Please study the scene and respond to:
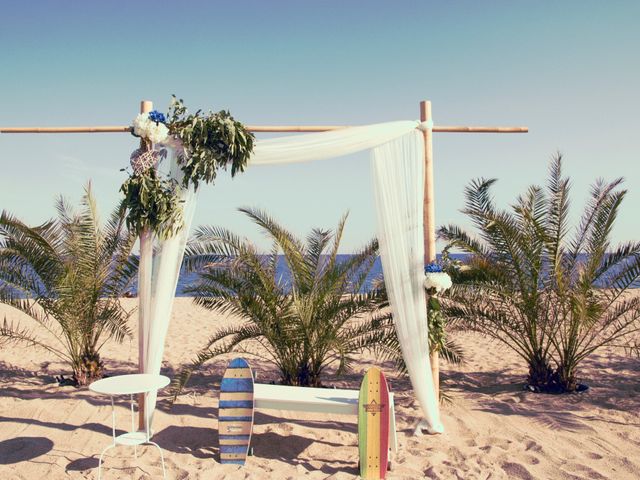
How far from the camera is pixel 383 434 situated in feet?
14.0

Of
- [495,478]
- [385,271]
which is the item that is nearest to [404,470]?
[495,478]

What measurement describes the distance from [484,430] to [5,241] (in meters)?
5.95

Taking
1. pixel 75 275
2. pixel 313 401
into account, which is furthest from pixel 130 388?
pixel 75 275

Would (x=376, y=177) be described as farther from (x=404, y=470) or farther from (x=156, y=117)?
(x=404, y=470)

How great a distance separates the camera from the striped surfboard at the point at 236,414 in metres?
4.51

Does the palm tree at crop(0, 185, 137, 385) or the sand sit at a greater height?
the palm tree at crop(0, 185, 137, 385)

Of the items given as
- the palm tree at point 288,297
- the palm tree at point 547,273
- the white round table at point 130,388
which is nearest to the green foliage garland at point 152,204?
the palm tree at point 288,297

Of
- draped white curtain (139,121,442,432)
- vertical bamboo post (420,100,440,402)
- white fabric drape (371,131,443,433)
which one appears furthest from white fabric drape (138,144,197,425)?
vertical bamboo post (420,100,440,402)

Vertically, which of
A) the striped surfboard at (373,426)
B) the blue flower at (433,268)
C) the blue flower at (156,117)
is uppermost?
the blue flower at (156,117)

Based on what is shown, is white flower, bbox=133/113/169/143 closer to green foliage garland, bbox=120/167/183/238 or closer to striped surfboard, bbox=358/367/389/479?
green foliage garland, bbox=120/167/183/238

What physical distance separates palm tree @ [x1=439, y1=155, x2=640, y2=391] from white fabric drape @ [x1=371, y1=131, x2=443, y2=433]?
1507 mm

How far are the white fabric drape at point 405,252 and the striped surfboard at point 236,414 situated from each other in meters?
1.47

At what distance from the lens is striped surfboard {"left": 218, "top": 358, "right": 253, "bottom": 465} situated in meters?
4.51

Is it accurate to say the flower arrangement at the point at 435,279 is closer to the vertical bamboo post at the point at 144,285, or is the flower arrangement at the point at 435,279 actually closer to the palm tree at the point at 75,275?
the vertical bamboo post at the point at 144,285
